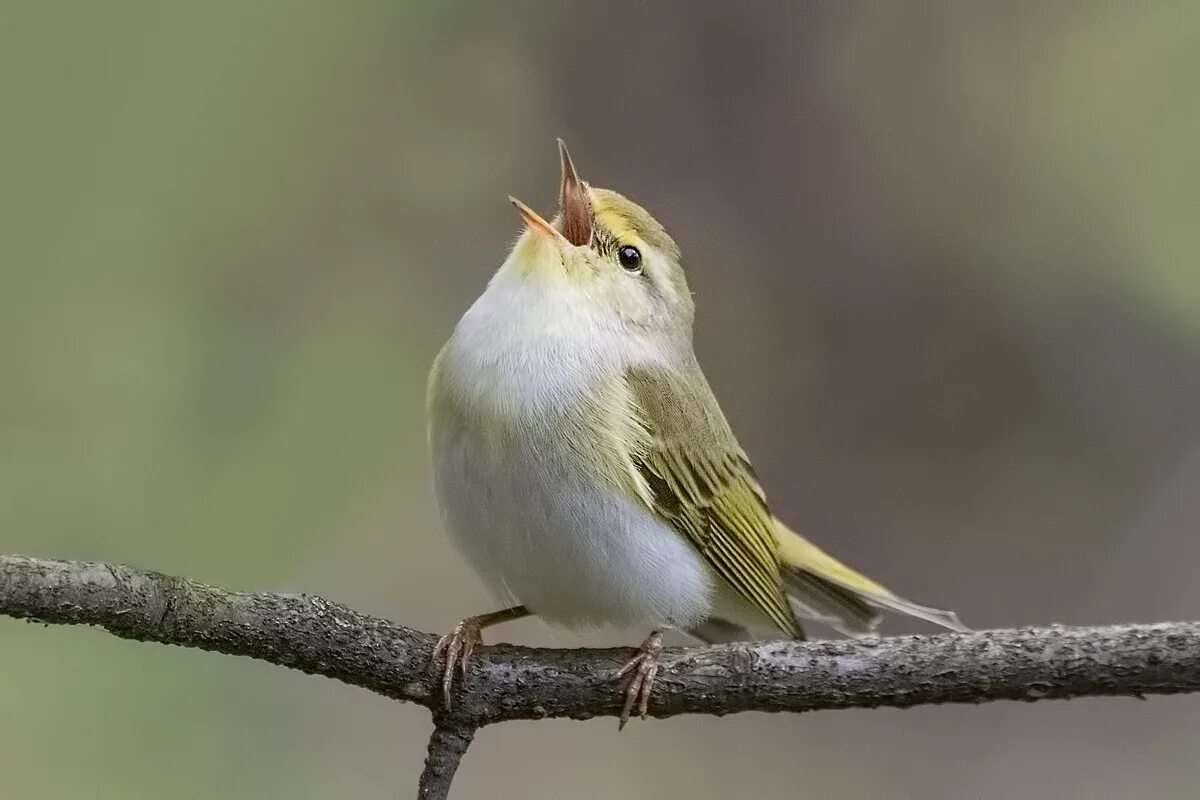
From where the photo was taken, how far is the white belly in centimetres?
137

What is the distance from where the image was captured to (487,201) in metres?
2.38

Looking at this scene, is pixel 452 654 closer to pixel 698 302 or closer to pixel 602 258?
pixel 602 258

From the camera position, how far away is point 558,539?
4.55ft

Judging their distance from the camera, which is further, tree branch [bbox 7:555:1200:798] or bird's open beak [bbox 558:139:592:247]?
bird's open beak [bbox 558:139:592:247]

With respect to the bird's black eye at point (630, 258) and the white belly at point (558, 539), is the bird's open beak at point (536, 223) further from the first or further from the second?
the white belly at point (558, 539)

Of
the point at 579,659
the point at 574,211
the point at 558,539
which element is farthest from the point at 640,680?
the point at 574,211

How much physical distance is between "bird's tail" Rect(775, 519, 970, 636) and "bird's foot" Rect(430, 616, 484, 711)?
0.65 meters

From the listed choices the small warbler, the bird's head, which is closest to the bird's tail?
the small warbler

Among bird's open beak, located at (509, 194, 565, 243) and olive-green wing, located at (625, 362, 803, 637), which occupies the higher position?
bird's open beak, located at (509, 194, 565, 243)

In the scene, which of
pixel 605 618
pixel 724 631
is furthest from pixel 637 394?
pixel 724 631

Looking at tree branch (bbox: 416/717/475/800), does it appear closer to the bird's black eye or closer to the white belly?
the white belly

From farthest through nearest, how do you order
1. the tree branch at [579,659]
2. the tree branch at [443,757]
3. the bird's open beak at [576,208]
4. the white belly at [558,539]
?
the bird's open beak at [576,208], the white belly at [558,539], the tree branch at [443,757], the tree branch at [579,659]

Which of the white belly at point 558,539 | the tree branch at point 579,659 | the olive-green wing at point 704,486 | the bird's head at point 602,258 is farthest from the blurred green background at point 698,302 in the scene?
the tree branch at point 579,659

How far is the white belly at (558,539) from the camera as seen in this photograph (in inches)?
54.1
